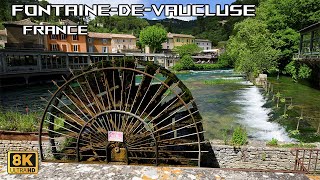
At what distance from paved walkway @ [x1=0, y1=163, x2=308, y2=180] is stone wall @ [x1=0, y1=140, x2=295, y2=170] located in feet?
18.5

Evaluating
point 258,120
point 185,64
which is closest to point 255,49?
point 258,120

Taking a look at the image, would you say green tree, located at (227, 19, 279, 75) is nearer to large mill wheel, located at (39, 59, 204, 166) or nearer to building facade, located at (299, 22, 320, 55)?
building facade, located at (299, 22, 320, 55)

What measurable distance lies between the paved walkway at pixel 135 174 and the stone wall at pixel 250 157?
565 cm

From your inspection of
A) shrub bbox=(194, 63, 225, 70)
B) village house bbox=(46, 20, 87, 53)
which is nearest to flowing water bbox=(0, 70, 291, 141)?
village house bbox=(46, 20, 87, 53)

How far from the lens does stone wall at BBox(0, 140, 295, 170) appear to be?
844 cm

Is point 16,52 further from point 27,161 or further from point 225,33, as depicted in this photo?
point 225,33

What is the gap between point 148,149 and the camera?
720cm

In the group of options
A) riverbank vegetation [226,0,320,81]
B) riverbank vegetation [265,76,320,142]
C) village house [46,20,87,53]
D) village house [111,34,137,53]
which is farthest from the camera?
village house [111,34,137,53]

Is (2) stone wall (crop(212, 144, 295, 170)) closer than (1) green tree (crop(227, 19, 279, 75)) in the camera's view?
Yes

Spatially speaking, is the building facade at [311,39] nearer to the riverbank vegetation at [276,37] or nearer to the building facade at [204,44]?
the riverbank vegetation at [276,37]

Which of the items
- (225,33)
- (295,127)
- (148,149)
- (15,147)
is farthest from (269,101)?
(225,33)

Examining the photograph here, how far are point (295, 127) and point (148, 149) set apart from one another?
8.84 meters

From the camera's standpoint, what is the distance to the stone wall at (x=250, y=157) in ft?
27.7

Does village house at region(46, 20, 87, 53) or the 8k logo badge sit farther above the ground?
village house at region(46, 20, 87, 53)
